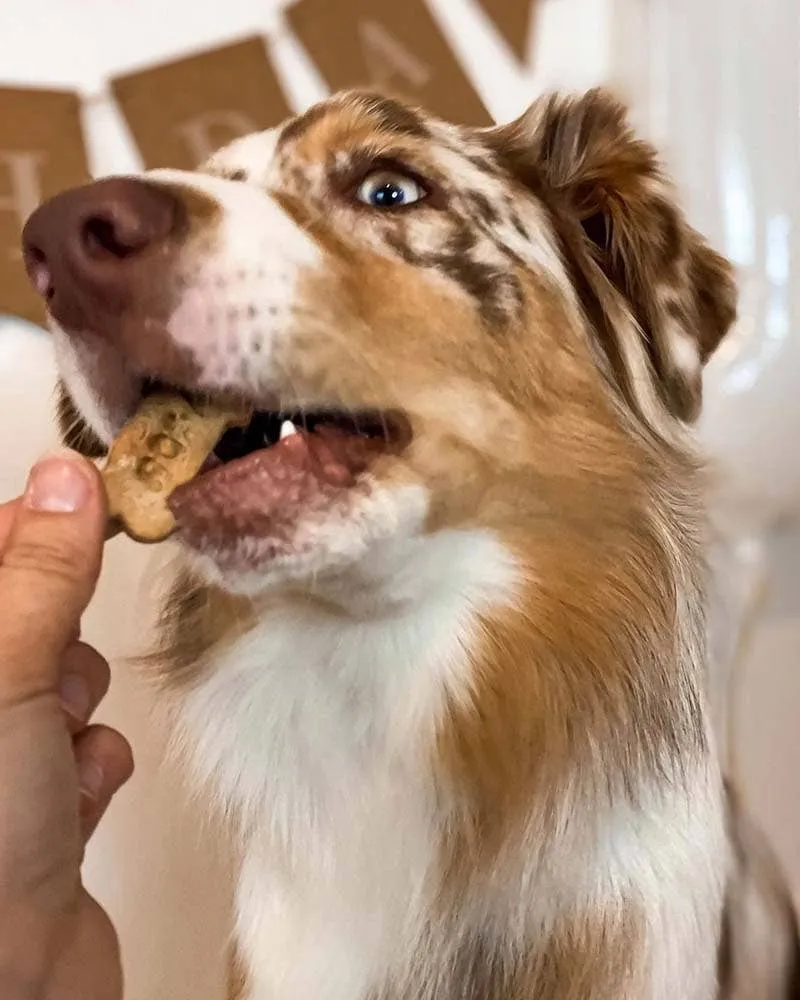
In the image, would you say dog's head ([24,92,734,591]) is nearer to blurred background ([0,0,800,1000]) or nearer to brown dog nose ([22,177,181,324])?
brown dog nose ([22,177,181,324])

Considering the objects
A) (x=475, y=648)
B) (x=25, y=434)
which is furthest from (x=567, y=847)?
(x=25, y=434)

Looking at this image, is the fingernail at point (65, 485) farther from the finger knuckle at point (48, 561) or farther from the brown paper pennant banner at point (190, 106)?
the brown paper pennant banner at point (190, 106)

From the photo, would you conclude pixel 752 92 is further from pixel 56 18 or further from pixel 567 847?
pixel 567 847

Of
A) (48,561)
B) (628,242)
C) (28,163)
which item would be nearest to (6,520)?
(48,561)

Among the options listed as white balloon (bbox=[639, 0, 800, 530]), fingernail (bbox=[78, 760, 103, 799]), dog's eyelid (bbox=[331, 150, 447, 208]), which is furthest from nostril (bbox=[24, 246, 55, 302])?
white balloon (bbox=[639, 0, 800, 530])

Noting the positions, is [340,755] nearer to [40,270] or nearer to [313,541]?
[313,541]
